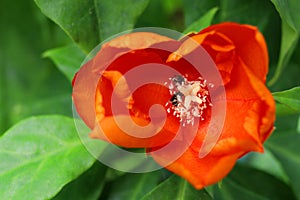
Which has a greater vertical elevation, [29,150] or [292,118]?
[29,150]

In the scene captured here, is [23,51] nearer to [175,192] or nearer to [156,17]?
[156,17]

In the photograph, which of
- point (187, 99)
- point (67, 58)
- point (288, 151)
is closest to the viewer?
point (187, 99)

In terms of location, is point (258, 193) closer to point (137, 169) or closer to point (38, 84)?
point (137, 169)

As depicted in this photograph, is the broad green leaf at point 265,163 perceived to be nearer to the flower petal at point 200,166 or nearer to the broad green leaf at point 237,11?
the broad green leaf at point 237,11

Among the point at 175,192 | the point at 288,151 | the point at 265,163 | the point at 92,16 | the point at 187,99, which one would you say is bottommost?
the point at 265,163

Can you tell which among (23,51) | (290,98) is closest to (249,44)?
(290,98)

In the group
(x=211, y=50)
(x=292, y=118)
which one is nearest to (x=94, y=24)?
(x=211, y=50)

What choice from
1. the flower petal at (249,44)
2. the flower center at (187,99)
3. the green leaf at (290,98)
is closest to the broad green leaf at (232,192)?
the flower center at (187,99)
